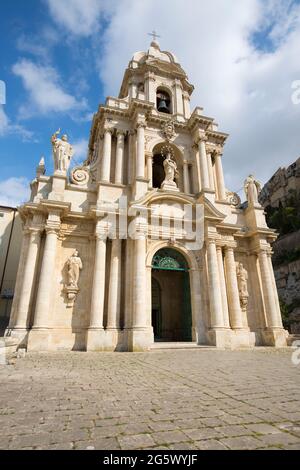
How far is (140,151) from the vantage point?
1683cm

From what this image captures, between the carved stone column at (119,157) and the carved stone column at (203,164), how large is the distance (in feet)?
16.8

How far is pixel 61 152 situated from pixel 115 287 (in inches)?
316

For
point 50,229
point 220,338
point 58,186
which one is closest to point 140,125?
point 58,186

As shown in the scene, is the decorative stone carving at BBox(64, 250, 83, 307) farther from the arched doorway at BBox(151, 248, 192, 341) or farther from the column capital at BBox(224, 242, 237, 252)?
the column capital at BBox(224, 242, 237, 252)

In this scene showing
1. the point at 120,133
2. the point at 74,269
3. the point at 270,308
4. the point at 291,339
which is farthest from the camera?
the point at 120,133

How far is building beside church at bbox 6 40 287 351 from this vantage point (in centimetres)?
1278

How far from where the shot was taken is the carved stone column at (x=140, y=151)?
633 inches

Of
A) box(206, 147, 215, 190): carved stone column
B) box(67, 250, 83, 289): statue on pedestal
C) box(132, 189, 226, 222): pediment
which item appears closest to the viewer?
box(67, 250, 83, 289): statue on pedestal

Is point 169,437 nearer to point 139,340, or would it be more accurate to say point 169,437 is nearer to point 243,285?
point 139,340

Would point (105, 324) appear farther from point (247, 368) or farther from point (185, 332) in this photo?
point (247, 368)

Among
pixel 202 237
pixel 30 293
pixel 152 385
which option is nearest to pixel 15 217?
pixel 30 293

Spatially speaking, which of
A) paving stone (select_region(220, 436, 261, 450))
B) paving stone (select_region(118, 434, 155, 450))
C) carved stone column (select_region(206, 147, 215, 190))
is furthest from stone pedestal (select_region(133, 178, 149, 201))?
paving stone (select_region(220, 436, 261, 450))

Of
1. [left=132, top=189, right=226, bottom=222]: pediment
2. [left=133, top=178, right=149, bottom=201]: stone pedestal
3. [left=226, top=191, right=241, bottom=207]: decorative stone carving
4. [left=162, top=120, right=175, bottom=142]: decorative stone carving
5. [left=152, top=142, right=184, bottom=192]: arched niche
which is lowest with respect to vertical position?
[left=132, top=189, right=226, bottom=222]: pediment

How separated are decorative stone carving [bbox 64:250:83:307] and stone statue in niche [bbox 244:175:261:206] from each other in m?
11.5
